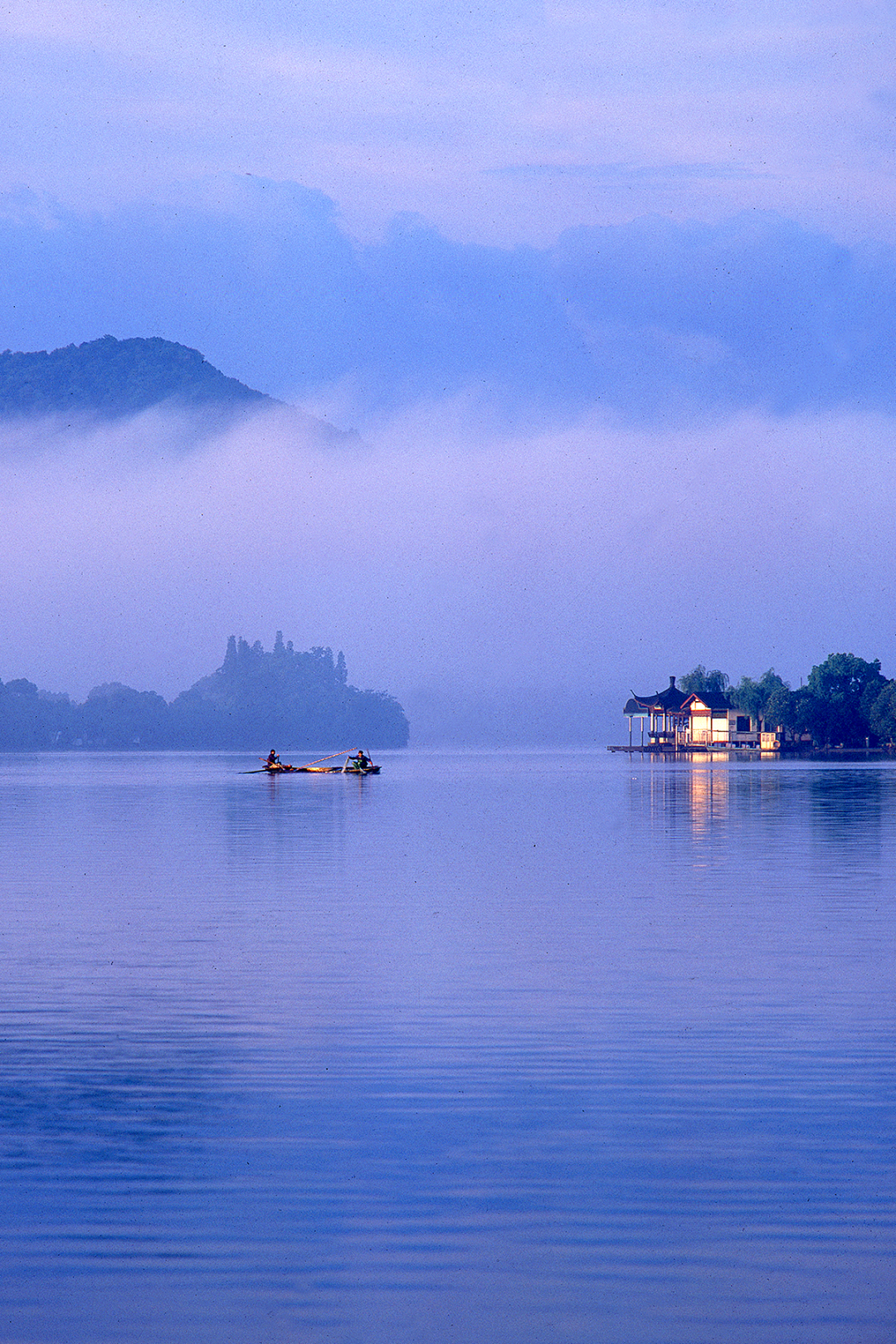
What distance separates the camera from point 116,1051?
67.9 ft

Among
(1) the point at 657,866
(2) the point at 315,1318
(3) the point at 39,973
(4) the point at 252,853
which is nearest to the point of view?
(2) the point at 315,1318

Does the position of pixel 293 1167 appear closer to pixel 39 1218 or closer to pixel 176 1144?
pixel 176 1144

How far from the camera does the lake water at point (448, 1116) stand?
11.8 meters

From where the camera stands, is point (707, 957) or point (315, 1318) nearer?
point (315, 1318)

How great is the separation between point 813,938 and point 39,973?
15.0 m

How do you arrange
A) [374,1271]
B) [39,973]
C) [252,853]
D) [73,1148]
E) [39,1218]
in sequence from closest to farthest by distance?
[374,1271] → [39,1218] → [73,1148] → [39,973] → [252,853]

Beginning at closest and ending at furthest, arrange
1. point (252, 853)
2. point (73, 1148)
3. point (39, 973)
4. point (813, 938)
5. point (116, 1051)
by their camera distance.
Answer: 1. point (73, 1148)
2. point (116, 1051)
3. point (39, 973)
4. point (813, 938)
5. point (252, 853)

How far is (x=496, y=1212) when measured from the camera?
1373 cm

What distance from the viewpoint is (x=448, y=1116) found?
17.0 meters

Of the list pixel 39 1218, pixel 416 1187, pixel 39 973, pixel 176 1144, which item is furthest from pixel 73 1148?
pixel 39 973

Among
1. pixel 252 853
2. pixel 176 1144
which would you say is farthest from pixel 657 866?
pixel 176 1144

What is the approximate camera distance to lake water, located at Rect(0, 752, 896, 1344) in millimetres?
11797

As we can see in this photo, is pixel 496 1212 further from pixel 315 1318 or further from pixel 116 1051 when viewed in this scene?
pixel 116 1051

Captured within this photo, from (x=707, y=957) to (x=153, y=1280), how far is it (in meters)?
18.5
